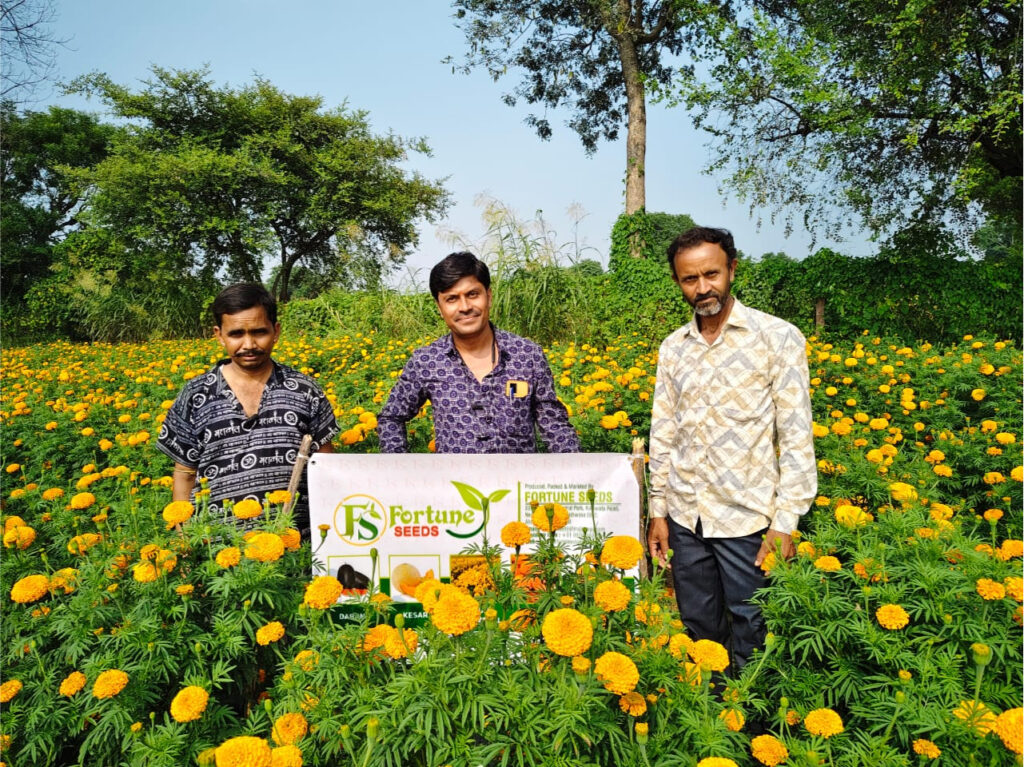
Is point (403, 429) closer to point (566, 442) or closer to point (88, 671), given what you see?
point (566, 442)

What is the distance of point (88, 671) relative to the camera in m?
1.25

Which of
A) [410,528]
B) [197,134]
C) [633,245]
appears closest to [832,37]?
[633,245]

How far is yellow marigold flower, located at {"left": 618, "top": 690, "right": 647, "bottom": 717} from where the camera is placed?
102cm

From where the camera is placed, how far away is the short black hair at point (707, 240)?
1951mm

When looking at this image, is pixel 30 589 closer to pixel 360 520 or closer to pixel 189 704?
pixel 189 704

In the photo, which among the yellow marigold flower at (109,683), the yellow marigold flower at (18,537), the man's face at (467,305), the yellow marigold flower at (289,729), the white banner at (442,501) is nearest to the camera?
the yellow marigold flower at (289,729)

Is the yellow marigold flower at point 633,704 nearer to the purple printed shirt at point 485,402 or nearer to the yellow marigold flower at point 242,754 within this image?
the yellow marigold flower at point 242,754

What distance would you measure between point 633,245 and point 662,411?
8.87m

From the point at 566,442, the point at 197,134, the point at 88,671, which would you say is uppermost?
the point at 197,134

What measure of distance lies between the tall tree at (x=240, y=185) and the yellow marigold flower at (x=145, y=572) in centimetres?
1886

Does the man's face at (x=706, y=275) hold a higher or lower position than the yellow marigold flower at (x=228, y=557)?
higher

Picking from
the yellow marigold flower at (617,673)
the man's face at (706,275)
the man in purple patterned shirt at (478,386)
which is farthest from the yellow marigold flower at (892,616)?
the man in purple patterned shirt at (478,386)

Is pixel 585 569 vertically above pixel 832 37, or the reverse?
pixel 832 37

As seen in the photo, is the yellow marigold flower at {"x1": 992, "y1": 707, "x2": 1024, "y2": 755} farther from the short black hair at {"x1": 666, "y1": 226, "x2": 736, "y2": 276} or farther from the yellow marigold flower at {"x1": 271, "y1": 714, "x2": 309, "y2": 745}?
the short black hair at {"x1": 666, "y1": 226, "x2": 736, "y2": 276}
